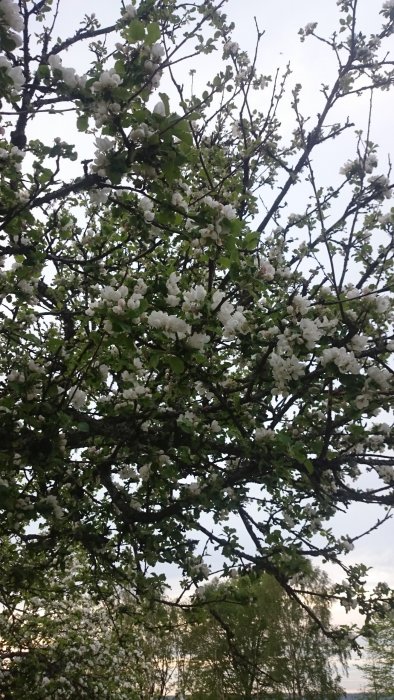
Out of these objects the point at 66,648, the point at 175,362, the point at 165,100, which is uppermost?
the point at 165,100

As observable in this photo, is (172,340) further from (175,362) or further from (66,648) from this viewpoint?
(66,648)

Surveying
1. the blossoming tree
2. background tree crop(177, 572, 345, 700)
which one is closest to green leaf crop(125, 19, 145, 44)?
the blossoming tree

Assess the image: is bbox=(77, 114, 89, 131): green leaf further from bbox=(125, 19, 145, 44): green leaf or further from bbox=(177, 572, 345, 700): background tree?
bbox=(177, 572, 345, 700): background tree

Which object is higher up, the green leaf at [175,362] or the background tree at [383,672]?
the background tree at [383,672]

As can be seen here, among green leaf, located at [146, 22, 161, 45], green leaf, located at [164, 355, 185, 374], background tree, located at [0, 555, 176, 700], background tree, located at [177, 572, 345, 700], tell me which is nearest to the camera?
green leaf, located at [146, 22, 161, 45]

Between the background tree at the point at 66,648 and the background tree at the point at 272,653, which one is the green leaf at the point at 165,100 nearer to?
the background tree at the point at 66,648

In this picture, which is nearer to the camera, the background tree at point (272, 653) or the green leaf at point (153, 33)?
the green leaf at point (153, 33)

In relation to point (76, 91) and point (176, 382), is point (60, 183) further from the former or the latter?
point (176, 382)

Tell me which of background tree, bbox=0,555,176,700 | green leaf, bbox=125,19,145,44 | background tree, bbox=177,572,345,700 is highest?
background tree, bbox=177,572,345,700

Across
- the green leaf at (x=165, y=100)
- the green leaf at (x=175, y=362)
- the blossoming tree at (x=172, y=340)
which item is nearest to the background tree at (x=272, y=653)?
the blossoming tree at (x=172, y=340)

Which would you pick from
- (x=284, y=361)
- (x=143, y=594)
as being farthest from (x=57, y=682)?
(x=284, y=361)

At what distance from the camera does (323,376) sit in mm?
3248

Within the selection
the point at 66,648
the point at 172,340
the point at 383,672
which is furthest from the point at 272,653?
the point at 172,340

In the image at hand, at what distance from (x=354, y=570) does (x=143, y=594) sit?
1710mm
